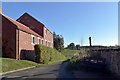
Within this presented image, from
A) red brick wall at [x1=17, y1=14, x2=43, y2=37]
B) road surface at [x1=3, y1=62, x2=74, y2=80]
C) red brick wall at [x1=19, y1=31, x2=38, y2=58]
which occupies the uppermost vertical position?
red brick wall at [x1=17, y1=14, x2=43, y2=37]

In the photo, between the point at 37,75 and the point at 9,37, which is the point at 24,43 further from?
the point at 37,75

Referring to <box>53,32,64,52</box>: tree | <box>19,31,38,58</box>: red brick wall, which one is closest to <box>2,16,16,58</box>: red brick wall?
<box>19,31,38,58</box>: red brick wall

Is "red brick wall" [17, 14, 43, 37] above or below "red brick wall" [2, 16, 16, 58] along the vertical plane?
above

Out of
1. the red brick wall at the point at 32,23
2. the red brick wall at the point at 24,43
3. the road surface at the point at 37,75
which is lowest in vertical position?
the road surface at the point at 37,75

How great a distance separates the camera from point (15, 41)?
34.8 metres

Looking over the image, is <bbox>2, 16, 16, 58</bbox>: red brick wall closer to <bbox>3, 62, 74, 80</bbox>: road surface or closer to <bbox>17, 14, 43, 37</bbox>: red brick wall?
<bbox>3, 62, 74, 80</bbox>: road surface

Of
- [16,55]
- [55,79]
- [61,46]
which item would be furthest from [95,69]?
A: [61,46]

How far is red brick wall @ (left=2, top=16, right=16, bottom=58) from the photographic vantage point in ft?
114

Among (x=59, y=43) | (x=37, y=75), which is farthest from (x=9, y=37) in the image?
(x=59, y=43)

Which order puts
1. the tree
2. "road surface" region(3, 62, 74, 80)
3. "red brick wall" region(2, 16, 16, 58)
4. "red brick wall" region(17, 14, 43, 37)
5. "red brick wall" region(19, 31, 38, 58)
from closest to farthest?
"road surface" region(3, 62, 74, 80)
"red brick wall" region(2, 16, 16, 58)
"red brick wall" region(19, 31, 38, 58)
"red brick wall" region(17, 14, 43, 37)
the tree

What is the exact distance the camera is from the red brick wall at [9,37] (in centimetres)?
3484

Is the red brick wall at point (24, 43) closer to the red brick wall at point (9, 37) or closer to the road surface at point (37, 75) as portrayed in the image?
the red brick wall at point (9, 37)

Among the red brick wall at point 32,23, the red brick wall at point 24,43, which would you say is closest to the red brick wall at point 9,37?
the red brick wall at point 24,43

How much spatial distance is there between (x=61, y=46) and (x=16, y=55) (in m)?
52.8
